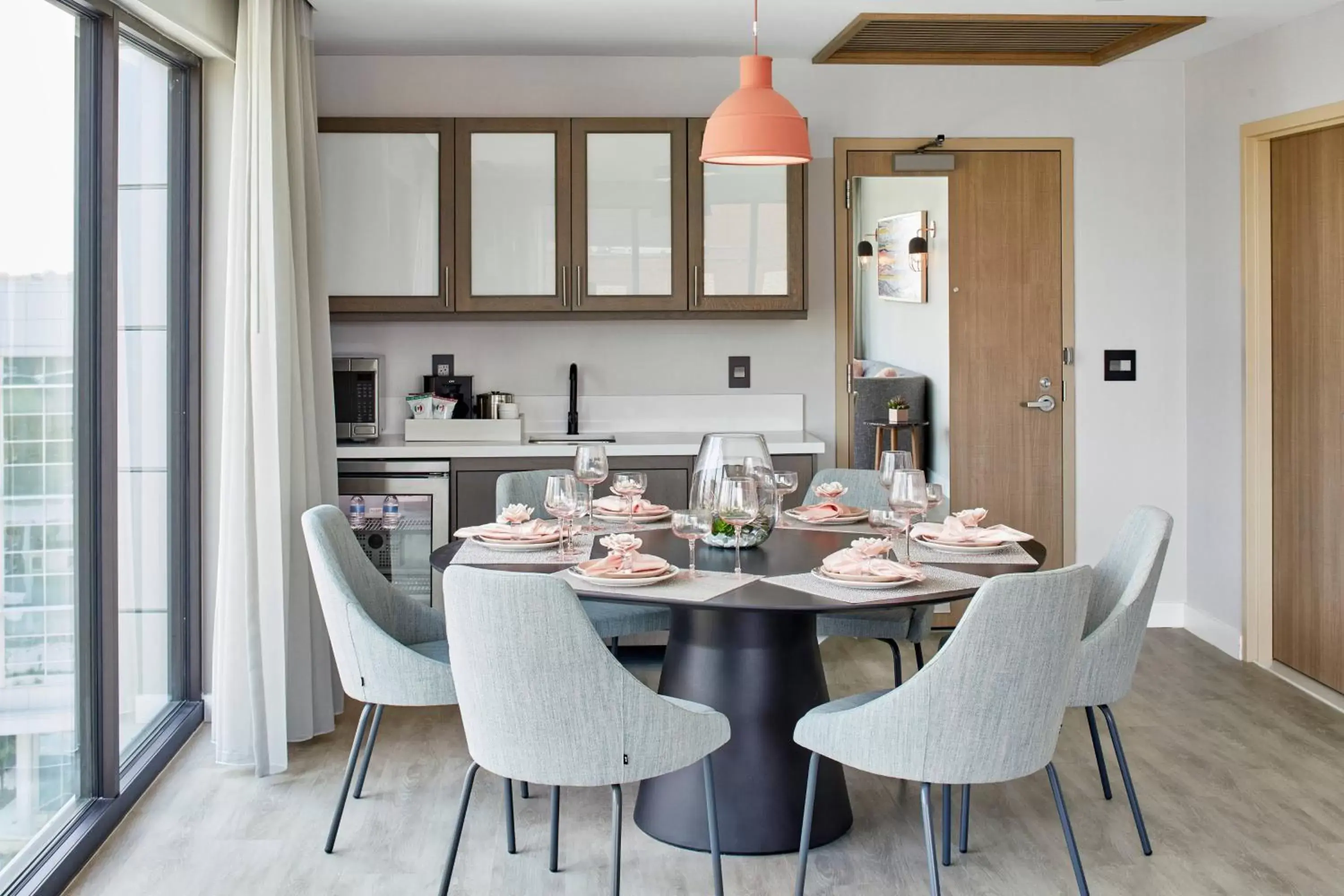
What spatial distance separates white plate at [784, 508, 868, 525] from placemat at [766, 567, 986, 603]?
68 cm

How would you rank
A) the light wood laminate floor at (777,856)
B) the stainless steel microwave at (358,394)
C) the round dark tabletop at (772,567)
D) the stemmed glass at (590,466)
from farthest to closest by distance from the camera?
the stainless steel microwave at (358,394)
the stemmed glass at (590,466)
the light wood laminate floor at (777,856)
the round dark tabletop at (772,567)

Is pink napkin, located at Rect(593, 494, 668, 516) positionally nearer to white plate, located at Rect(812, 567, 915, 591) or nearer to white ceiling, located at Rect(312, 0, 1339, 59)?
white plate, located at Rect(812, 567, 915, 591)

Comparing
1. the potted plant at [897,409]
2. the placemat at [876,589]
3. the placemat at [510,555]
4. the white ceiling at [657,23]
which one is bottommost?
the placemat at [876,589]

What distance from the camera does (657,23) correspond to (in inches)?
178

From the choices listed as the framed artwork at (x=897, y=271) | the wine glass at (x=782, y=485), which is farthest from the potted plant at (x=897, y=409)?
the wine glass at (x=782, y=485)

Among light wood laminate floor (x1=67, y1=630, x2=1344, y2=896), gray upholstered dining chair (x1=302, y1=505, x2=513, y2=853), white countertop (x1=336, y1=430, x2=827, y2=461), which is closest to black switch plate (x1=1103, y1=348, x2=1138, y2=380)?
white countertop (x1=336, y1=430, x2=827, y2=461)

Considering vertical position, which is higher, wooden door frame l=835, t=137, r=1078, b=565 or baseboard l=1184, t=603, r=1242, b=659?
wooden door frame l=835, t=137, r=1078, b=565

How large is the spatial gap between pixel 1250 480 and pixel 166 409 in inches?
152

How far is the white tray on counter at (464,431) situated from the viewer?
4758mm

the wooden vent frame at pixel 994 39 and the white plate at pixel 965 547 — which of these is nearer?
the white plate at pixel 965 547

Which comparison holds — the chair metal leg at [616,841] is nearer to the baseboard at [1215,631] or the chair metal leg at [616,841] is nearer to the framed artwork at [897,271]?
the framed artwork at [897,271]

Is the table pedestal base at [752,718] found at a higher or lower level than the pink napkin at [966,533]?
lower

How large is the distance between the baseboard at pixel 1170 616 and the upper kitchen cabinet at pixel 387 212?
3.22m

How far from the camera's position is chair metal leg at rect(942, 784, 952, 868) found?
9.80 ft
